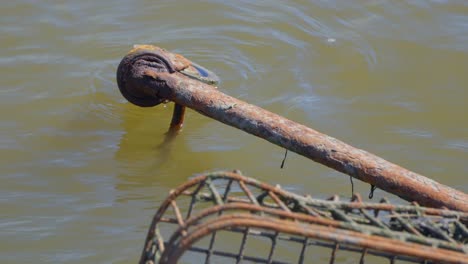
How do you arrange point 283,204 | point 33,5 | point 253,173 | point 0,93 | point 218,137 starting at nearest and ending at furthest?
point 283,204
point 253,173
point 218,137
point 0,93
point 33,5

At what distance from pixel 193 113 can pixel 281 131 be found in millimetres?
1707

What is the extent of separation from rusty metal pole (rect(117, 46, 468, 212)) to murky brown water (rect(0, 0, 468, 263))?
595 mm

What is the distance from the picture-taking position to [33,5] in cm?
686

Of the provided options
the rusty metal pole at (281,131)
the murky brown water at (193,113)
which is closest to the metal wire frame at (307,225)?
the rusty metal pole at (281,131)

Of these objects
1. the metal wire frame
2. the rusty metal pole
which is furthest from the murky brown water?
the metal wire frame

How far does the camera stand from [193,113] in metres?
5.56

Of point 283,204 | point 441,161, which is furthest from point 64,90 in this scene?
point 283,204

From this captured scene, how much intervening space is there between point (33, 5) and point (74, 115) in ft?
6.09

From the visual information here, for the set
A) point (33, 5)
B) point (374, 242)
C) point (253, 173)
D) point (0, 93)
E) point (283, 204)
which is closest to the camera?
point (374, 242)

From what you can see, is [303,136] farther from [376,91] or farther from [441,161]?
[376,91]

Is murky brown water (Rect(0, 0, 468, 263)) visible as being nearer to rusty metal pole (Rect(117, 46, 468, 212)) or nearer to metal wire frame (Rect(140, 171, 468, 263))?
rusty metal pole (Rect(117, 46, 468, 212))

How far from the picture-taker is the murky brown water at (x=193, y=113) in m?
4.43

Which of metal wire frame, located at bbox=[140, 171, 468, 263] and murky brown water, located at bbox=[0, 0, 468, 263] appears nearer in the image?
metal wire frame, located at bbox=[140, 171, 468, 263]

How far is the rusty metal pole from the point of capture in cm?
361
